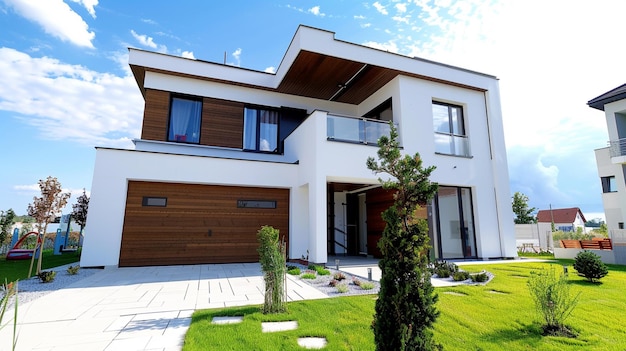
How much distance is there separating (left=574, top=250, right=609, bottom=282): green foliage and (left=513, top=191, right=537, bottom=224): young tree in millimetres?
29404

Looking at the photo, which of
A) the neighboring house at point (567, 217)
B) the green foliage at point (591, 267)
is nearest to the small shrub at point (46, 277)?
the green foliage at point (591, 267)

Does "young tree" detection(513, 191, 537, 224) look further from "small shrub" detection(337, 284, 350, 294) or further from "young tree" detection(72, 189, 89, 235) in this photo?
"young tree" detection(72, 189, 89, 235)

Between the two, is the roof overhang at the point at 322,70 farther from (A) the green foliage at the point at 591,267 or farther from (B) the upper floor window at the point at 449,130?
(A) the green foliage at the point at 591,267

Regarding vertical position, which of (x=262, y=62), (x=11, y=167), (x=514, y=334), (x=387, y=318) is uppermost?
(x=262, y=62)

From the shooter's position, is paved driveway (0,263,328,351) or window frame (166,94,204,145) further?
window frame (166,94,204,145)

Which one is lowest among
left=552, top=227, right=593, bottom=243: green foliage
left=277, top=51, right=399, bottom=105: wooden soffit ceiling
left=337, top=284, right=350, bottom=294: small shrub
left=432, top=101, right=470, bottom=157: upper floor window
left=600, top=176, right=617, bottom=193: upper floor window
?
left=337, top=284, right=350, bottom=294: small shrub

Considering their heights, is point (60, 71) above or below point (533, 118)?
above

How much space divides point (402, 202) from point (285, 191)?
750 cm

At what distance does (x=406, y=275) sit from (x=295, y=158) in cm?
816

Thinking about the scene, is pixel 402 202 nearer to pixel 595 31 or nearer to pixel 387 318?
pixel 387 318

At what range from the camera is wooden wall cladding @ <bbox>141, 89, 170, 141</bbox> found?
395 inches

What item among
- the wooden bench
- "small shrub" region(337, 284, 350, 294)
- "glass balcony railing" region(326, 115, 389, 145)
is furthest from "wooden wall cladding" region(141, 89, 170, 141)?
the wooden bench

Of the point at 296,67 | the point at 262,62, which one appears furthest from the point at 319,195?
the point at 262,62

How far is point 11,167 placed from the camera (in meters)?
8.44
